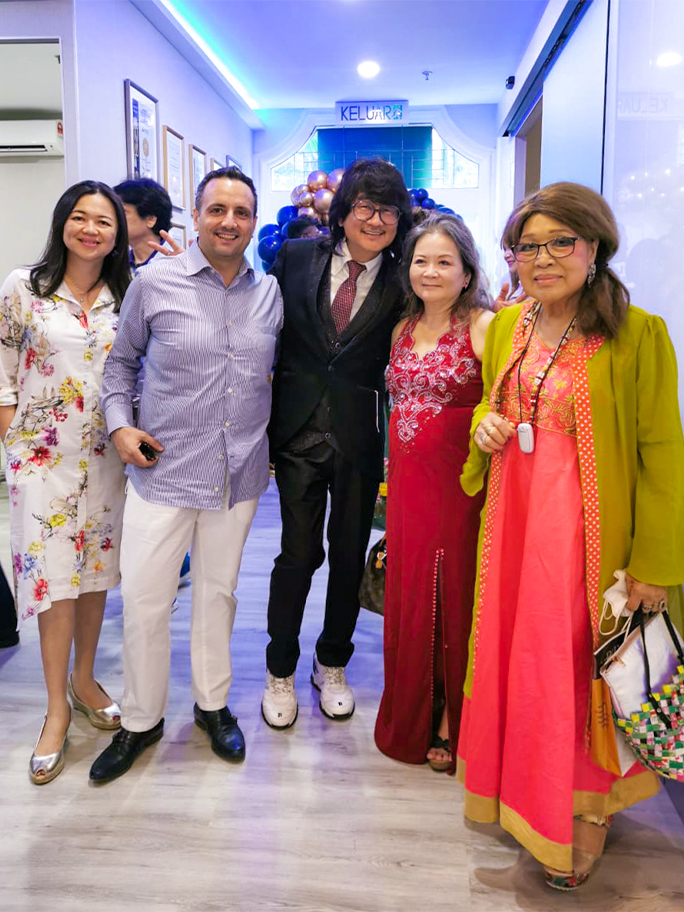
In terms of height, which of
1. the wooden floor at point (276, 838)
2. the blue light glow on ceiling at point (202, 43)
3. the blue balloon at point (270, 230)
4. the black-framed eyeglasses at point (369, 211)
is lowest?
the wooden floor at point (276, 838)

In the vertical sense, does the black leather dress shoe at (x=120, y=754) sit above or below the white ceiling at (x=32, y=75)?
below

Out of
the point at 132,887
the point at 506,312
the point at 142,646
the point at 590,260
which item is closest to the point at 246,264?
the point at 506,312

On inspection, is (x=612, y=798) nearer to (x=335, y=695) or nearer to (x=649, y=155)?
(x=335, y=695)

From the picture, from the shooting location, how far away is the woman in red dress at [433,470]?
1.91 m

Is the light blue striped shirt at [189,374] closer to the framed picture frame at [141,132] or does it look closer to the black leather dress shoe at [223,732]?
the black leather dress shoe at [223,732]

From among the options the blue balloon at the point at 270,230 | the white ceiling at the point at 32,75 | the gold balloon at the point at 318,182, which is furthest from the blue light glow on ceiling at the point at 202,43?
the blue balloon at the point at 270,230

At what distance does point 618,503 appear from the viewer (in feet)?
4.89

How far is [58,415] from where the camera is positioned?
1979mm

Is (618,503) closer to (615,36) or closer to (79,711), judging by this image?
(79,711)

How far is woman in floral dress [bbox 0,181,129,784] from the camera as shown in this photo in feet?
6.43

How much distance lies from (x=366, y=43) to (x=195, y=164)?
1.77 meters

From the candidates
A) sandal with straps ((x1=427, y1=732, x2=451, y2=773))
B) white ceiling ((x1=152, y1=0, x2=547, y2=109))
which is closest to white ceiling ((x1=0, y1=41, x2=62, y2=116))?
white ceiling ((x1=152, y1=0, x2=547, y2=109))

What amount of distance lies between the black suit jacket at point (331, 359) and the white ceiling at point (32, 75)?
9.50ft

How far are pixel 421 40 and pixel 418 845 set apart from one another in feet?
20.0
